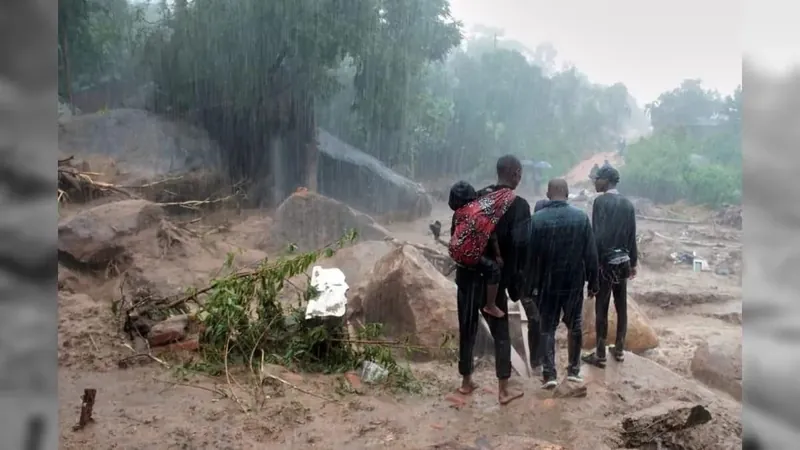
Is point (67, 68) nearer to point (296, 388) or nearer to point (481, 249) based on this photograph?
point (296, 388)

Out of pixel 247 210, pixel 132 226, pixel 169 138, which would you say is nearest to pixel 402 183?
pixel 247 210

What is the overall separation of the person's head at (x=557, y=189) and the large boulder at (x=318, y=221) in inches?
34.8

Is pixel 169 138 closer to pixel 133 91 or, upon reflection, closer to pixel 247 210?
pixel 133 91

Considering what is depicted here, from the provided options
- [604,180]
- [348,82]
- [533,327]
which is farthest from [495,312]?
[348,82]

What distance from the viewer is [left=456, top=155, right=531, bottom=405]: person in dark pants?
97.1 inches

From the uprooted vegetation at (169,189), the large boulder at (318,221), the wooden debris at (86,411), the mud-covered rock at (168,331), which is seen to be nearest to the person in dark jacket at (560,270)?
the large boulder at (318,221)

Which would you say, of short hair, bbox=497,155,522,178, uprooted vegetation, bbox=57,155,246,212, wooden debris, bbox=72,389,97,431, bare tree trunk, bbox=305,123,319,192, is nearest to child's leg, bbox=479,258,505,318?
short hair, bbox=497,155,522,178

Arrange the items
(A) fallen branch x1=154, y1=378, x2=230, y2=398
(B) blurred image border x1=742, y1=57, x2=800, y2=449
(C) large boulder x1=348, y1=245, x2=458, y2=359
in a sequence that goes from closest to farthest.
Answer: (B) blurred image border x1=742, y1=57, x2=800, y2=449
(A) fallen branch x1=154, y1=378, x2=230, y2=398
(C) large boulder x1=348, y1=245, x2=458, y2=359

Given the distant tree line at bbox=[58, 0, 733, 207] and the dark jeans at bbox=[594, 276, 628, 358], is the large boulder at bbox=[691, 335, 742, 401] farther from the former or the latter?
the distant tree line at bbox=[58, 0, 733, 207]

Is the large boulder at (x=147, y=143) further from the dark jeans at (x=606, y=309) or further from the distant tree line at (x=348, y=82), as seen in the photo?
the dark jeans at (x=606, y=309)

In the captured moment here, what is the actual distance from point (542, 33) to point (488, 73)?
Answer: 0.33m

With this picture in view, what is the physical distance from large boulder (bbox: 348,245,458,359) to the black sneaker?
0.58m

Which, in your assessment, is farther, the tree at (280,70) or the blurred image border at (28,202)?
the tree at (280,70)

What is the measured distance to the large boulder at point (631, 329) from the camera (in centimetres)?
260
